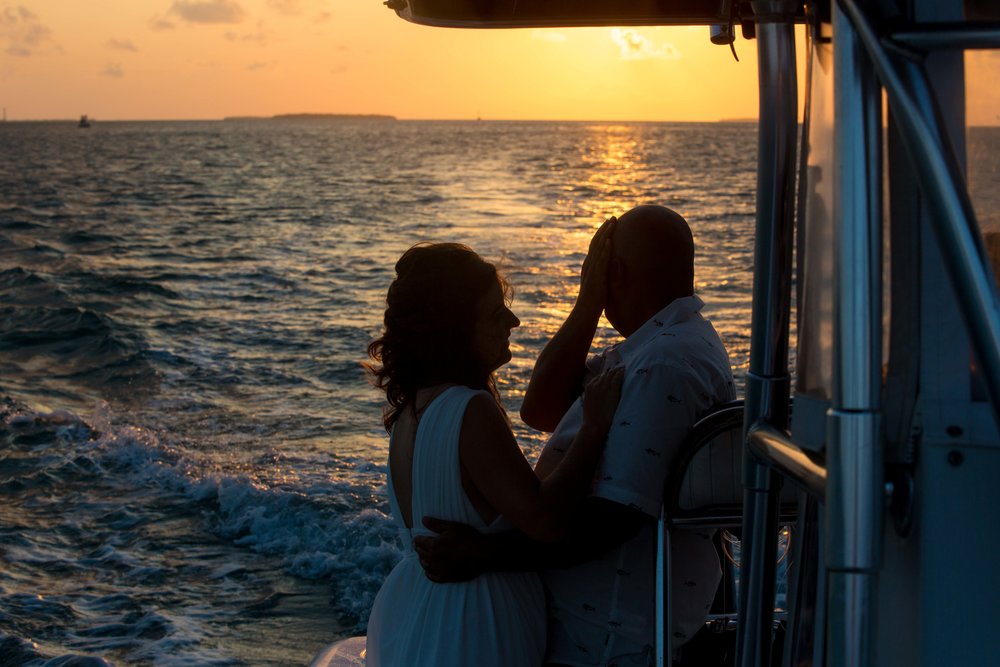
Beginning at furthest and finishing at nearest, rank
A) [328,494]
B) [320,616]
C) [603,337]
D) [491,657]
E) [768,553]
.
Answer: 1. [603,337]
2. [328,494]
3. [320,616]
4. [491,657]
5. [768,553]

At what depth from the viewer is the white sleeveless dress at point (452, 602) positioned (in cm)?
210

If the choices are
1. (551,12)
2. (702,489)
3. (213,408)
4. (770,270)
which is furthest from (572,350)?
(213,408)

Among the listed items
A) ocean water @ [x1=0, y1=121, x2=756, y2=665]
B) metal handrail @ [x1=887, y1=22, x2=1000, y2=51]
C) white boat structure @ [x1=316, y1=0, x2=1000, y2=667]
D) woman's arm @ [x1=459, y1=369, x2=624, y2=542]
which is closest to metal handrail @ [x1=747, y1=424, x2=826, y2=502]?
white boat structure @ [x1=316, y1=0, x2=1000, y2=667]

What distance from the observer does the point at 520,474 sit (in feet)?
6.86

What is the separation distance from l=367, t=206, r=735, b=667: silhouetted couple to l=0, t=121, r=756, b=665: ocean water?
1.14 feet

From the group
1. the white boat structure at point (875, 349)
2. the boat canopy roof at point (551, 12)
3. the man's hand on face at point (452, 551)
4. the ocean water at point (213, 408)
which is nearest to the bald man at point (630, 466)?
the man's hand on face at point (452, 551)

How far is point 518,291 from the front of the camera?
45.2 ft

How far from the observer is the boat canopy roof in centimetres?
194

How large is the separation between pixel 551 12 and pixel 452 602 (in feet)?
3.56

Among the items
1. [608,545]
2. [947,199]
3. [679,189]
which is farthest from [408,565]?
[679,189]

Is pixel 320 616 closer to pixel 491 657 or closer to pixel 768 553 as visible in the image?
pixel 491 657

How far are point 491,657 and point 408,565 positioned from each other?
0.82 feet

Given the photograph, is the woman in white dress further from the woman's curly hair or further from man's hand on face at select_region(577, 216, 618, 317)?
man's hand on face at select_region(577, 216, 618, 317)

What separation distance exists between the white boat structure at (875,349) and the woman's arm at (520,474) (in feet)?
2.99
